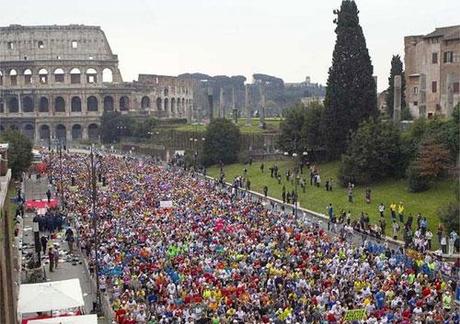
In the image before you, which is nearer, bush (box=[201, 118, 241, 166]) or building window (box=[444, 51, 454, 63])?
building window (box=[444, 51, 454, 63])

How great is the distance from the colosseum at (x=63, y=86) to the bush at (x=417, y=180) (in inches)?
3242

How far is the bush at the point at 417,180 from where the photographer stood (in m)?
42.0

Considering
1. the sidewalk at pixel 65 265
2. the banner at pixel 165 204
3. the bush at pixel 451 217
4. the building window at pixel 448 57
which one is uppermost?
the building window at pixel 448 57

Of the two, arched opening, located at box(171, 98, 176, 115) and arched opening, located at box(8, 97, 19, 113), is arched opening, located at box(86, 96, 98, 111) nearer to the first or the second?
arched opening, located at box(8, 97, 19, 113)

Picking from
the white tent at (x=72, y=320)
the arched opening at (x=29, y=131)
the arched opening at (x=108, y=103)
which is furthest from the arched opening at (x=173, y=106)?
the white tent at (x=72, y=320)

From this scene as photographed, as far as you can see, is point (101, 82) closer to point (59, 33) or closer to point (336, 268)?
point (59, 33)

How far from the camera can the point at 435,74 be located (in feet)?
200

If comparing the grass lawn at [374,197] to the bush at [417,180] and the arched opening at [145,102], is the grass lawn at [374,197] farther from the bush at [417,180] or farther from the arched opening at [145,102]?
the arched opening at [145,102]

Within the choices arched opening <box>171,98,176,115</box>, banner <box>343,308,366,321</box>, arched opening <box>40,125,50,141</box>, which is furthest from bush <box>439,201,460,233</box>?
arched opening <box>171,98,176,115</box>

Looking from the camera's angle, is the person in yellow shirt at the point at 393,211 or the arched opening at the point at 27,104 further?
the arched opening at the point at 27,104

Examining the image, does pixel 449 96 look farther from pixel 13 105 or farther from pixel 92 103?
pixel 13 105

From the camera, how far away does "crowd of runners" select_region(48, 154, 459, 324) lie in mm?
21609

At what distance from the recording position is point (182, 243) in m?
31.3

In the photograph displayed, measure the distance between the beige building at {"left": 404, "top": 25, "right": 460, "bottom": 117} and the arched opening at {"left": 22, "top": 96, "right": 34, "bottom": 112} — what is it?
76.3 m
